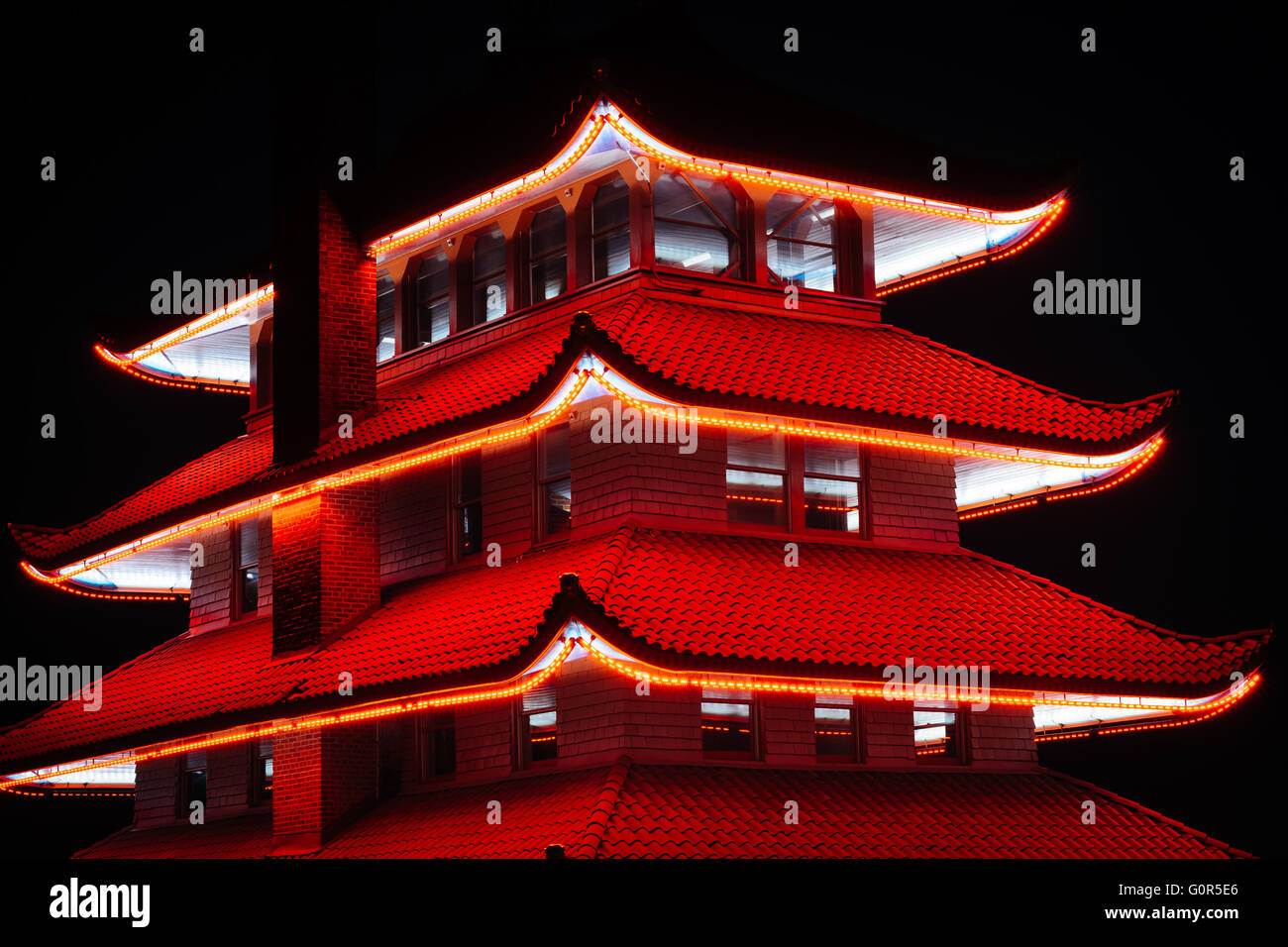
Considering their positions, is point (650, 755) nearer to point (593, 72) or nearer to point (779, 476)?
point (779, 476)

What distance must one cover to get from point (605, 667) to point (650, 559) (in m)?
1.46

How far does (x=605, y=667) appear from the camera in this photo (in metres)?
23.5

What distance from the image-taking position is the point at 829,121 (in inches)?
1098

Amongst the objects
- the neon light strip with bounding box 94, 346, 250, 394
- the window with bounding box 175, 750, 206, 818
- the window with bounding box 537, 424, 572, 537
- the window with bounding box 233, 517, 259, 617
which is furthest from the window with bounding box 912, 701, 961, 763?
the neon light strip with bounding box 94, 346, 250, 394

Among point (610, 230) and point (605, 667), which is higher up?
point (610, 230)

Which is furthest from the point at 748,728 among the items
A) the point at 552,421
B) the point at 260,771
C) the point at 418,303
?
the point at 418,303

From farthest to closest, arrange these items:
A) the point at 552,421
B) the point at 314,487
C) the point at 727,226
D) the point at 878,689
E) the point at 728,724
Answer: the point at 314,487 → the point at 727,226 → the point at 552,421 → the point at 728,724 → the point at 878,689

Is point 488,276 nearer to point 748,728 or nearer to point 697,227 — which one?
point 697,227

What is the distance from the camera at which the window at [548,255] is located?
2762 cm

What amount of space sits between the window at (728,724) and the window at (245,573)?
35.2ft

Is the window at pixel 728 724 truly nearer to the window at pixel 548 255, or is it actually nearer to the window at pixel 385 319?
the window at pixel 548 255

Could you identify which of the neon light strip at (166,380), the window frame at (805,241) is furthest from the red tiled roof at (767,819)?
the neon light strip at (166,380)
